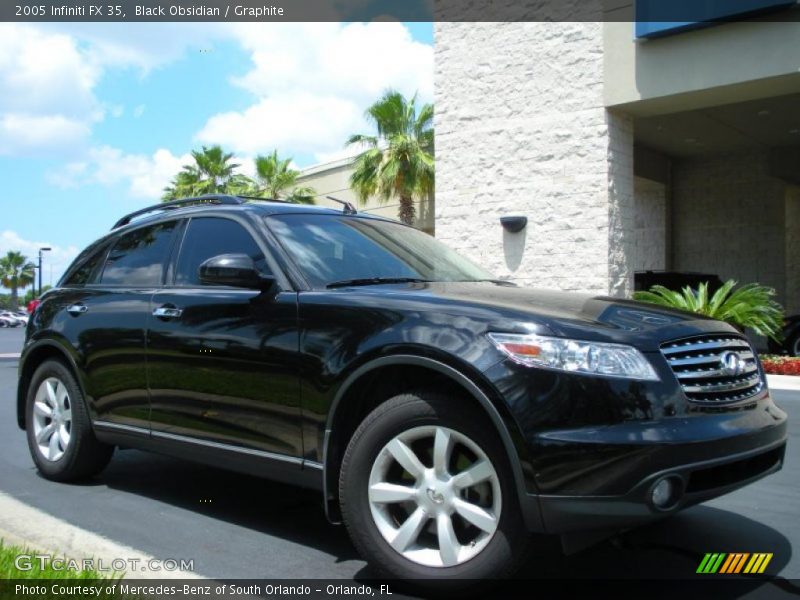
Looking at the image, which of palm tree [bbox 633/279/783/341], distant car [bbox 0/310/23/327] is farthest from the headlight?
distant car [bbox 0/310/23/327]

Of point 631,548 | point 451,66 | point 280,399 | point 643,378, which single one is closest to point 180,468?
point 280,399

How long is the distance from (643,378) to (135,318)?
119 inches

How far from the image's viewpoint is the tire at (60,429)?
16.8ft

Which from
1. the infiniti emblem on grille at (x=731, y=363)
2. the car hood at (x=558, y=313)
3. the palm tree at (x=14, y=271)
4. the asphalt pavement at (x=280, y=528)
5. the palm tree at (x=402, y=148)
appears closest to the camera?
the car hood at (x=558, y=313)

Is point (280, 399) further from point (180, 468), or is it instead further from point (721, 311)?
point (721, 311)

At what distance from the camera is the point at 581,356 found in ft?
9.83

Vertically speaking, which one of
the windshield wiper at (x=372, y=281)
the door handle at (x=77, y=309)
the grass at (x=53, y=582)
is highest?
the windshield wiper at (x=372, y=281)

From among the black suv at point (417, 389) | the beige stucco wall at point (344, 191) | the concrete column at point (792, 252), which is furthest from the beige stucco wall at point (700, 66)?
the beige stucco wall at point (344, 191)

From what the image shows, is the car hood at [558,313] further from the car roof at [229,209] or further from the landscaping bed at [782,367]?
the landscaping bed at [782,367]

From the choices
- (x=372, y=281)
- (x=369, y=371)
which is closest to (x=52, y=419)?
(x=372, y=281)

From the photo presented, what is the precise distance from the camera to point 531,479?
9.54 feet

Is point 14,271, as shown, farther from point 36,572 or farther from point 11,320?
point 36,572

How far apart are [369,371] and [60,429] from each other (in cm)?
296

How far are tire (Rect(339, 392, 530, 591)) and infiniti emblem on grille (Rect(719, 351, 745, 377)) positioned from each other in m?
1.04
